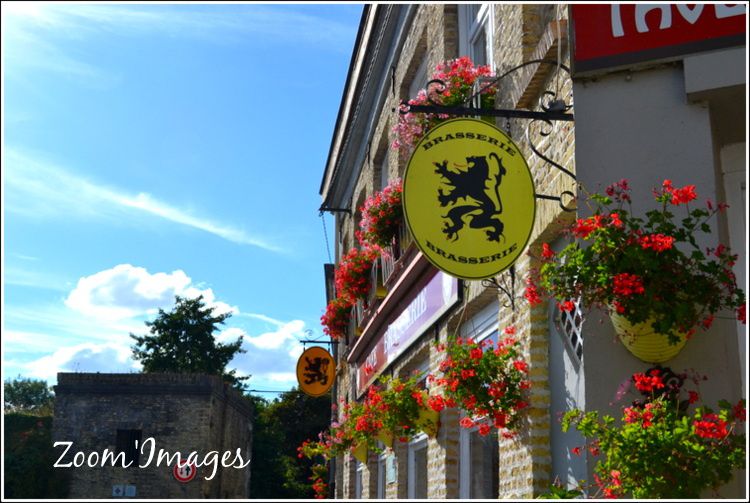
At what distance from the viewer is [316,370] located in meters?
20.6

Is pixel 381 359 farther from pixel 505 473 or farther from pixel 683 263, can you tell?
pixel 683 263

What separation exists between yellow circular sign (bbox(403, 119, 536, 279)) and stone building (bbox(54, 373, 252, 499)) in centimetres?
3147

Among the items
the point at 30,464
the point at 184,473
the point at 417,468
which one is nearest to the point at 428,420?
the point at 417,468

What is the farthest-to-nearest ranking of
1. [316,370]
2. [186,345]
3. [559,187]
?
[186,345], [316,370], [559,187]

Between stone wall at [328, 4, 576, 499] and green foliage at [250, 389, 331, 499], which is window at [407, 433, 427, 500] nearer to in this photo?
stone wall at [328, 4, 576, 499]

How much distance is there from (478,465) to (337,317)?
9.63 meters

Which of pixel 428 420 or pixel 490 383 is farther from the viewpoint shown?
pixel 428 420

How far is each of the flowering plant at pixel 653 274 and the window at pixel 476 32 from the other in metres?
4.27

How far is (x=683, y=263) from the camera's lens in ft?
17.6

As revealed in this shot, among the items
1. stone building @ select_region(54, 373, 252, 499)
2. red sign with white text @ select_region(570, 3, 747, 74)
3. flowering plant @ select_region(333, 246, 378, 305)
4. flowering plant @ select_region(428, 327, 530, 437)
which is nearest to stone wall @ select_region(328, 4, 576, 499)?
flowering plant @ select_region(428, 327, 530, 437)

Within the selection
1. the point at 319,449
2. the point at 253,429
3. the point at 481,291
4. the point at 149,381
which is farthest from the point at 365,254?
the point at 253,429

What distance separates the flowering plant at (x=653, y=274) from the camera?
5.27 meters

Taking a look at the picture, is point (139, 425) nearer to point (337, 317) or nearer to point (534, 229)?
point (337, 317)

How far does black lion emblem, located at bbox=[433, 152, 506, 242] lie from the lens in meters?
6.38
